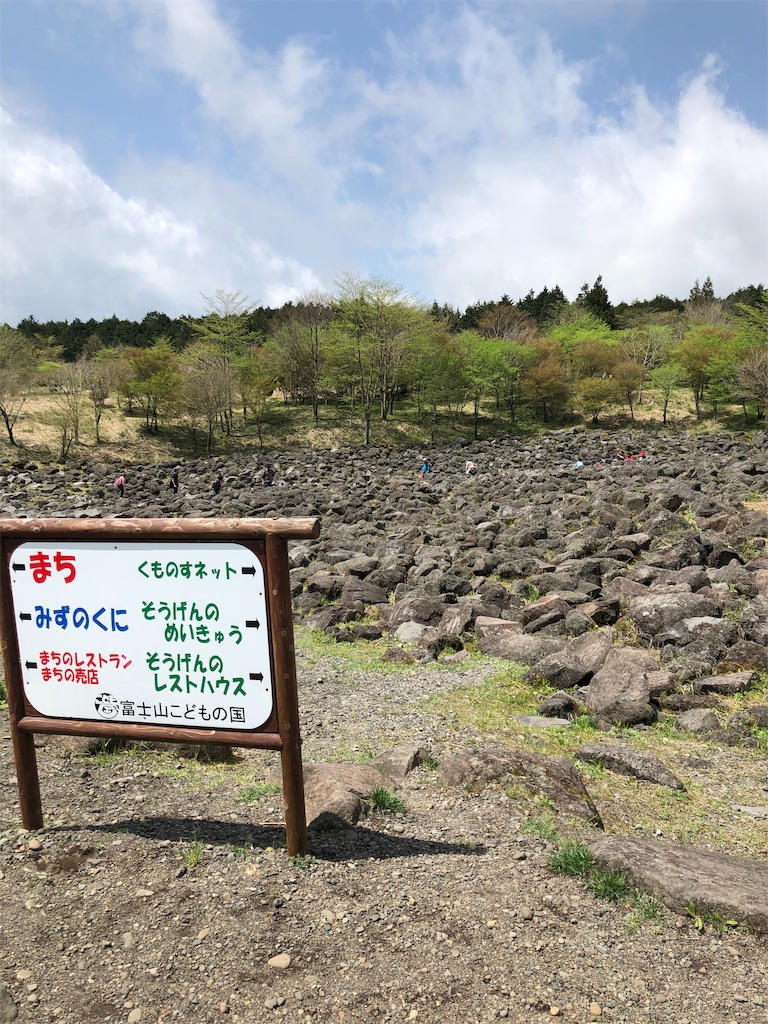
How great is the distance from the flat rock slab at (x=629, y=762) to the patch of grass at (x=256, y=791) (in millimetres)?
2992

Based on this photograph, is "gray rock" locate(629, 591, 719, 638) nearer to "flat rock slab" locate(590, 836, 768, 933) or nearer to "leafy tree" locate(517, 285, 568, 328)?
"flat rock slab" locate(590, 836, 768, 933)

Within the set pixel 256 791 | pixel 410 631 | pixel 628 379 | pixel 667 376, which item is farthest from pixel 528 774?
pixel 628 379

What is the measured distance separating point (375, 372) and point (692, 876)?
54.5 m

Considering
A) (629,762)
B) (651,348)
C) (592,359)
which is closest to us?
(629,762)

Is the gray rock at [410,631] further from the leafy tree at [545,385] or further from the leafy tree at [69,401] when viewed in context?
the leafy tree at [545,385]

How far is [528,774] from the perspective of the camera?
5336 millimetres

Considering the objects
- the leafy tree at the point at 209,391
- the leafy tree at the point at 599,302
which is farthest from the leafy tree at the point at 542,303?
the leafy tree at the point at 209,391

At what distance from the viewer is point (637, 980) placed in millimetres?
3248

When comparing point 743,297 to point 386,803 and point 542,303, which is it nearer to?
point 542,303

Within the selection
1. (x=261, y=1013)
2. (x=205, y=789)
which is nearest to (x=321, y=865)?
(x=261, y=1013)

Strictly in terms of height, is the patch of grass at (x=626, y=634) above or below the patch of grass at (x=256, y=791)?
below

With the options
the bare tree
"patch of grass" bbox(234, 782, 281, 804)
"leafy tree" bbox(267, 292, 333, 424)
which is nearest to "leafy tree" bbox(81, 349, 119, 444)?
the bare tree

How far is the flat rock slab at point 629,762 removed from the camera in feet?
19.0

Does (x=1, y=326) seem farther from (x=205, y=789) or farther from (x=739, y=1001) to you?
(x=739, y=1001)
